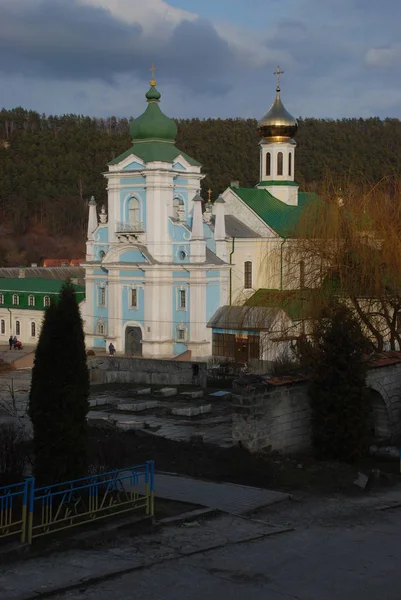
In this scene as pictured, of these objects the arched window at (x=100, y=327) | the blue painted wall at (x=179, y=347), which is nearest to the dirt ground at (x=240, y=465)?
the blue painted wall at (x=179, y=347)

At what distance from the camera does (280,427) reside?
55.1 ft

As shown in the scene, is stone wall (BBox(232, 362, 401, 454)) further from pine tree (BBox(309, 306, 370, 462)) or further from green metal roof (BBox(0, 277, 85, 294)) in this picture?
green metal roof (BBox(0, 277, 85, 294))

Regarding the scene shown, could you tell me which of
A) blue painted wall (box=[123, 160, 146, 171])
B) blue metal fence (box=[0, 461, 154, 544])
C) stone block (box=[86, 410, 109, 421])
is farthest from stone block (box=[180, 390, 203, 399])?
blue painted wall (box=[123, 160, 146, 171])

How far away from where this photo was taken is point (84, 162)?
10538 cm

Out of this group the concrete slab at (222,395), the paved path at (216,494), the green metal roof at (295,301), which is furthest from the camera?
the concrete slab at (222,395)

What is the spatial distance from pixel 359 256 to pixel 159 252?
19.1 meters

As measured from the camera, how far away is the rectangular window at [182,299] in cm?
4069

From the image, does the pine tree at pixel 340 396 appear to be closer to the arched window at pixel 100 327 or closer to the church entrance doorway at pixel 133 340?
the church entrance doorway at pixel 133 340

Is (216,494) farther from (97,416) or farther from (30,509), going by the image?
(97,416)

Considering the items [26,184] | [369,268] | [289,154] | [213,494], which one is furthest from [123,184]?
[26,184]

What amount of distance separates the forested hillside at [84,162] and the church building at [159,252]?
139ft

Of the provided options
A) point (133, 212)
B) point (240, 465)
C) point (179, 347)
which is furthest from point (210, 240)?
point (240, 465)

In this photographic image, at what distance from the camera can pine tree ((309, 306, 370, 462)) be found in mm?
16562

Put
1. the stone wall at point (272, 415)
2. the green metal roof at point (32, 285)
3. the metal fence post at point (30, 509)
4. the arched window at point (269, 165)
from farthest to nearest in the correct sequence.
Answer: the arched window at point (269, 165)
the green metal roof at point (32, 285)
the stone wall at point (272, 415)
the metal fence post at point (30, 509)
